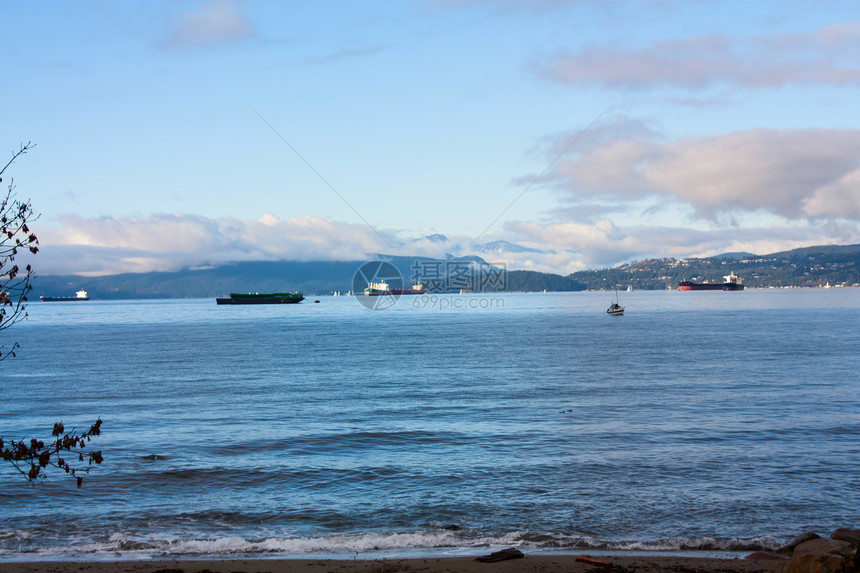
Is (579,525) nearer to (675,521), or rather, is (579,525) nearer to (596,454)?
(675,521)

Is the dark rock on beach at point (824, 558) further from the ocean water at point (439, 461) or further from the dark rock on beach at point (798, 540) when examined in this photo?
the ocean water at point (439, 461)

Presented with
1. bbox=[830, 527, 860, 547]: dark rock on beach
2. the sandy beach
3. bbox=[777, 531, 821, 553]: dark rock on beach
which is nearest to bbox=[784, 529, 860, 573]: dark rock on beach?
the sandy beach

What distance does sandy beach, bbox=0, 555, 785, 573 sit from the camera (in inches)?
421

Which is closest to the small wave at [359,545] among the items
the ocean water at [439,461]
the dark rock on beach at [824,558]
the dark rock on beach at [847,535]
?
the ocean water at [439,461]

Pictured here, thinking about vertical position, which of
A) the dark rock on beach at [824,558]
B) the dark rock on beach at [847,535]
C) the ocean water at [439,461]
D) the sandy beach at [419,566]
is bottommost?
the ocean water at [439,461]

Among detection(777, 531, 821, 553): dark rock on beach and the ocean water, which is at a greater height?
detection(777, 531, 821, 553): dark rock on beach

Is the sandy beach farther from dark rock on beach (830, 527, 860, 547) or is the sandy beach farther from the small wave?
dark rock on beach (830, 527, 860, 547)

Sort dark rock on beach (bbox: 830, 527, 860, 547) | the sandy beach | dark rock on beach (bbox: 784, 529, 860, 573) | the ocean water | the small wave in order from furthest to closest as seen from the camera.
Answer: the ocean water < the small wave < dark rock on beach (bbox: 830, 527, 860, 547) < the sandy beach < dark rock on beach (bbox: 784, 529, 860, 573)

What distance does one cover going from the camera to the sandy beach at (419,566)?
35.1 feet

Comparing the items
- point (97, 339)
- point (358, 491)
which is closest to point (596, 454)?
point (358, 491)

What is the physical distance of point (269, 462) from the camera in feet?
62.6

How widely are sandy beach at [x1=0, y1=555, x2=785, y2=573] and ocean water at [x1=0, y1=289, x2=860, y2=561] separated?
2.16 ft

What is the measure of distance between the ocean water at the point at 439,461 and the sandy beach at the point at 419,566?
659 mm

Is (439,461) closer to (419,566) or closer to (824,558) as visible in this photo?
(419,566)
